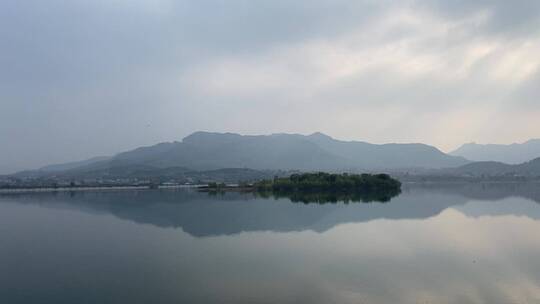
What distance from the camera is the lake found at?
932 centimetres

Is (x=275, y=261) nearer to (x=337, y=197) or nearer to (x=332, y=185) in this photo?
(x=337, y=197)

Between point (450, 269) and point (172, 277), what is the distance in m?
6.65

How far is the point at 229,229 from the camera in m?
19.5

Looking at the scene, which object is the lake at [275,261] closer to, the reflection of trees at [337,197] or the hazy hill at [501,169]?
the reflection of trees at [337,197]

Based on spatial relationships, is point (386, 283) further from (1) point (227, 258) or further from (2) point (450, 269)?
(1) point (227, 258)

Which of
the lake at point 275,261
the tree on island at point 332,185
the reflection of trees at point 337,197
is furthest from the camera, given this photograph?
the tree on island at point 332,185

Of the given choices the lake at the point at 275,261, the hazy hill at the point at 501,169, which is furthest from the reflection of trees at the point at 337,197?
the hazy hill at the point at 501,169

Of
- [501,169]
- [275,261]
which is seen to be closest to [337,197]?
[275,261]

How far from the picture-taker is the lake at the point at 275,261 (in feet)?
30.6

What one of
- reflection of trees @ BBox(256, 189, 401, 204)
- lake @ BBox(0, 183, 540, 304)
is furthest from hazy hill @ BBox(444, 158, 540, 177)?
lake @ BBox(0, 183, 540, 304)

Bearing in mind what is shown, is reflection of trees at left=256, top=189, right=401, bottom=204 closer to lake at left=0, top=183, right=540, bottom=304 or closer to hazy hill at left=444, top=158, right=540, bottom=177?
lake at left=0, top=183, right=540, bottom=304

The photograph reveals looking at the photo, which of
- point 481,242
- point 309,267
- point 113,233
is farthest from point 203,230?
point 481,242

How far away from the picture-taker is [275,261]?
40.9 ft

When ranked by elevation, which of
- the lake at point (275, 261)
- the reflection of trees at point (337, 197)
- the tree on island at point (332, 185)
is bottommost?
the lake at point (275, 261)
